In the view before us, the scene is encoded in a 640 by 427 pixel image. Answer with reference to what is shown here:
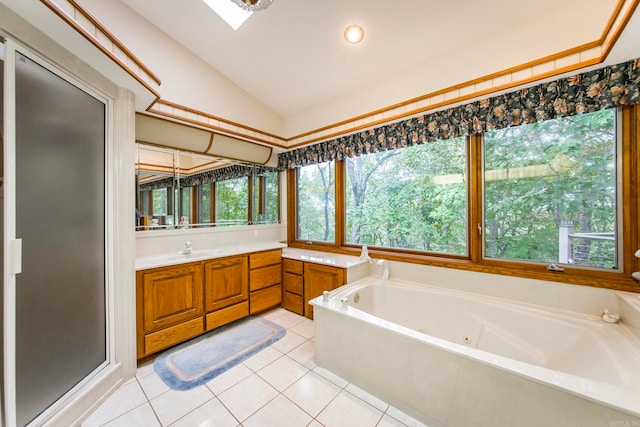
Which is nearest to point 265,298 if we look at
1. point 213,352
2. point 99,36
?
point 213,352

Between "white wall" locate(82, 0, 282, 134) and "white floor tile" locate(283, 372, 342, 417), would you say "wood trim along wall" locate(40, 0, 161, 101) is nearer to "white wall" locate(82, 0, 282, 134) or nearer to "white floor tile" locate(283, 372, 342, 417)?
"white wall" locate(82, 0, 282, 134)

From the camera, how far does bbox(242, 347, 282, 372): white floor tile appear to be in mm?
1887

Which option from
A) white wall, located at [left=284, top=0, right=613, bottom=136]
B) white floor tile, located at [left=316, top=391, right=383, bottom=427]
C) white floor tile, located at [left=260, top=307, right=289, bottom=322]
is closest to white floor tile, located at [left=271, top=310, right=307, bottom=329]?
white floor tile, located at [left=260, top=307, right=289, bottom=322]

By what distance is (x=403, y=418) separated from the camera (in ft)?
4.60

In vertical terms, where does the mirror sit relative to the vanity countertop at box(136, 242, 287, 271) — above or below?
above

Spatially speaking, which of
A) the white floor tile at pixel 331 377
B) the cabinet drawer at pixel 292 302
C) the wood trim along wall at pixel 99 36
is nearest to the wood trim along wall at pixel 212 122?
the wood trim along wall at pixel 99 36

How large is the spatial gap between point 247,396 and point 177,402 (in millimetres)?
456

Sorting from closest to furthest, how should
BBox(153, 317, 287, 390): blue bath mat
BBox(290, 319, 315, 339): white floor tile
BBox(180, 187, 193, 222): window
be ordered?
1. BBox(153, 317, 287, 390): blue bath mat
2. BBox(290, 319, 315, 339): white floor tile
3. BBox(180, 187, 193, 222): window

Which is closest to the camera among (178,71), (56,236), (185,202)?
(56,236)

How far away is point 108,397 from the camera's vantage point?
157 centimetres

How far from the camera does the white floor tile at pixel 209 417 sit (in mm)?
1370

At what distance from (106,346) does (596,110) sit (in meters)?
3.79

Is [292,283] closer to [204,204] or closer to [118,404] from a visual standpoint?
[204,204]

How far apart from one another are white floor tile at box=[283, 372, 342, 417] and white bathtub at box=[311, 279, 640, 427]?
0.13 metres
